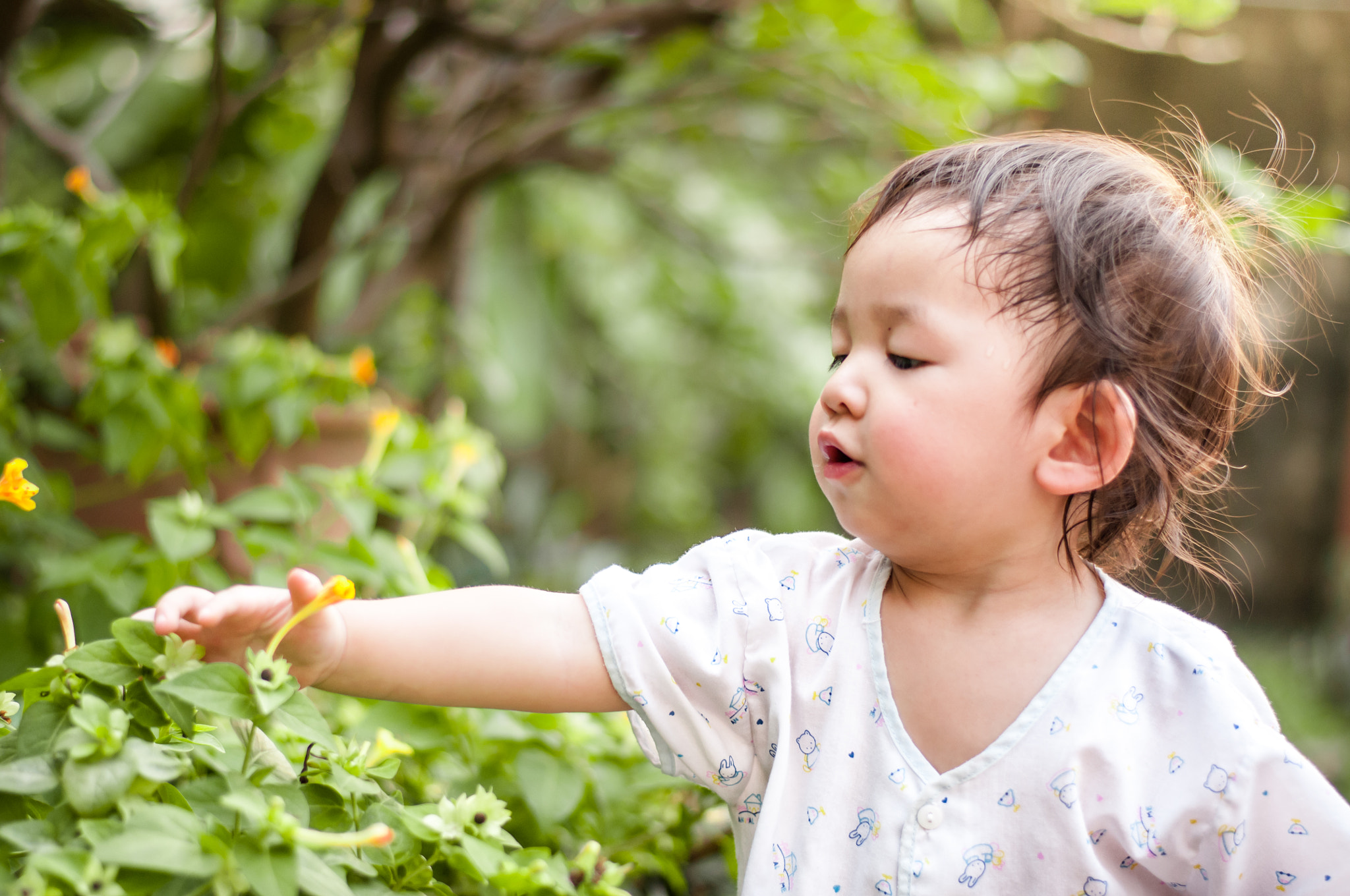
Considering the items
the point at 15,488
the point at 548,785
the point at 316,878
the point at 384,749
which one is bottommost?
the point at 548,785

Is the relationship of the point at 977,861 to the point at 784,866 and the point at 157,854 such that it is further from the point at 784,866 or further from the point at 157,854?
the point at 157,854

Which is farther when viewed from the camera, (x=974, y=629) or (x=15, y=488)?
(x=974, y=629)

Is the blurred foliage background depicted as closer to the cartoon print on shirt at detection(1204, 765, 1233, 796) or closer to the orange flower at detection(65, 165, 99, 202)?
the orange flower at detection(65, 165, 99, 202)

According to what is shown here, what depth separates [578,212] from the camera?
9.11 feet

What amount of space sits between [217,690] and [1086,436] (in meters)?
0.60

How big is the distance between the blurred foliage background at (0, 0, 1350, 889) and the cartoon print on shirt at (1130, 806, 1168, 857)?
0.41 m

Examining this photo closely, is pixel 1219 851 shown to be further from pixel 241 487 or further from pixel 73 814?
pixel 241 487

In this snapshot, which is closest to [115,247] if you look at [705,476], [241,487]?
[241,487]

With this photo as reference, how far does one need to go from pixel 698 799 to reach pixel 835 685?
0.92 ft

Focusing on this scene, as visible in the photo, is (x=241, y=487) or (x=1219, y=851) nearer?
(x=1219, y=851)

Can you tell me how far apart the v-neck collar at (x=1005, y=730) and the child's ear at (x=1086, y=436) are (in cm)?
12

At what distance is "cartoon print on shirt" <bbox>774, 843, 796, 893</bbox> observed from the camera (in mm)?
720

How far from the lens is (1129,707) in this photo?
0.73 meters

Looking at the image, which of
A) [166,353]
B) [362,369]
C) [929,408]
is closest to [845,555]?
[929,408]
